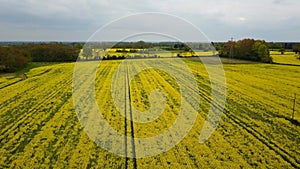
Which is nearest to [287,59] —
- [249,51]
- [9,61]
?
[249,51]

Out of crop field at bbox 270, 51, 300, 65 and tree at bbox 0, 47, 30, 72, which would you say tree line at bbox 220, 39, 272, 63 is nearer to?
crop field at bbox 270, 51, 300, 65

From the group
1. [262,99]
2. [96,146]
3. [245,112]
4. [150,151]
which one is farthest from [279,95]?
[96,146]

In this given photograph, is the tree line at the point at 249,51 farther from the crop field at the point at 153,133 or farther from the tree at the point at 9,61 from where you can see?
the tree at the point at 9,61

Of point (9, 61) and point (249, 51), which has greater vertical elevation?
point (249, 51)

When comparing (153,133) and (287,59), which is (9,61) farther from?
(287,59)

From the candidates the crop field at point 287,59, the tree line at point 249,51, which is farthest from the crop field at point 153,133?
the tree line at point 249,51

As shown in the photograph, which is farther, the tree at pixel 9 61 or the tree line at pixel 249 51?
the tree line at pixel 249 51

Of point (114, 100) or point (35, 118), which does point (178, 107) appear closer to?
point (114, 100)

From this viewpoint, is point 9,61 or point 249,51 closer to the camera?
point 9,61

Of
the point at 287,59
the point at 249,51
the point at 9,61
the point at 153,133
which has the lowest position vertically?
the point at 153,133

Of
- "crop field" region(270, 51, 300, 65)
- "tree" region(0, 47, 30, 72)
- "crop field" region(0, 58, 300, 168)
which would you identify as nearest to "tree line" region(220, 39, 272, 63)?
"crop field" region(270, 51, 300, 65)

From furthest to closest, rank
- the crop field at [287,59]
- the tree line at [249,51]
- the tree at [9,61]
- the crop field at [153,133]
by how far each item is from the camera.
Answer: the tree line at [249,51]
the crop field at [287,59]
the tree at [9,61]
the crop field at [153,133]
